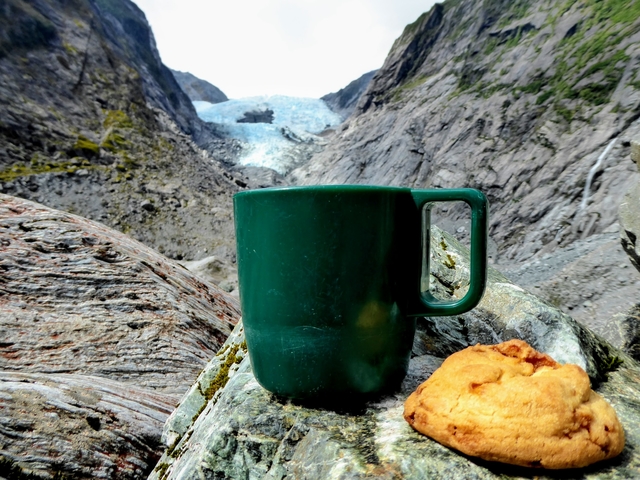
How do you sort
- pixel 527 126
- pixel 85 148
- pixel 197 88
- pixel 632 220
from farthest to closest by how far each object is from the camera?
pixel 197 88 < pixel 527 126 < pixel 85 148 < pixel 632 220

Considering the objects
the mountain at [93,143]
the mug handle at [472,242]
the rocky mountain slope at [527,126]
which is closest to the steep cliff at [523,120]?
the rocky mountain slope at [527,126]

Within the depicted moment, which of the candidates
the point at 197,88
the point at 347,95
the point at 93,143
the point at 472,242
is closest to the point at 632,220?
the point at 472,242

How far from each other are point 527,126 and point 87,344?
26.2 metres

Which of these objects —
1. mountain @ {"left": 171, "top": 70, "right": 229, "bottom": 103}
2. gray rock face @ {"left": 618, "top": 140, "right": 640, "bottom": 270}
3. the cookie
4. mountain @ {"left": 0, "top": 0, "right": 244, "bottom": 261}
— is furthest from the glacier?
the cookie

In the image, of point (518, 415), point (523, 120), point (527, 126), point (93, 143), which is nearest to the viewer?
point (518, 415)

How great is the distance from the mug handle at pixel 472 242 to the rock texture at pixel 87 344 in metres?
2.29

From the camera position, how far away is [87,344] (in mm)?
3812

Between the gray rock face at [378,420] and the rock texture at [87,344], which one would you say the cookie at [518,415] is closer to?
the gray rock face at [378,420]

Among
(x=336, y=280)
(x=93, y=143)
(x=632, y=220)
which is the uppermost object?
(x=93, y=143)

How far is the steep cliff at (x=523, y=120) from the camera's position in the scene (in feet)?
66.4

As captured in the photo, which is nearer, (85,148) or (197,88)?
(85,148)

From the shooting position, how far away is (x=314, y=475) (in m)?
1.42

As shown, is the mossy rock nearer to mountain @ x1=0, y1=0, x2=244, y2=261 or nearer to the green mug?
mountain @ x1=0, y1=0, x2=244, y2=261

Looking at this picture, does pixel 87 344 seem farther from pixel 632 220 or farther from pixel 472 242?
pixel 632 220
